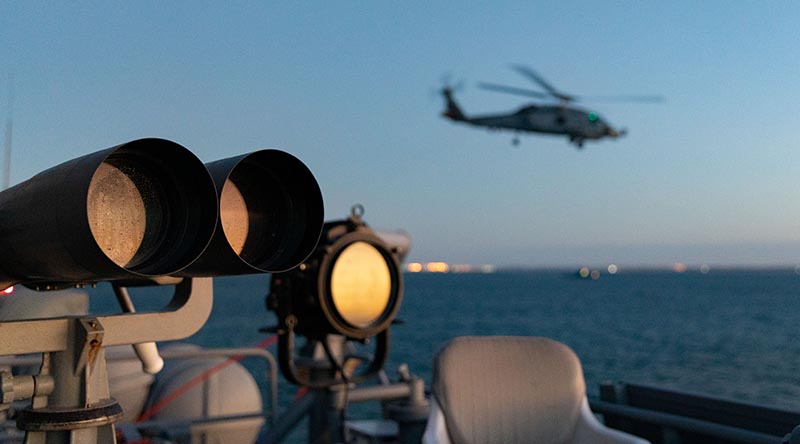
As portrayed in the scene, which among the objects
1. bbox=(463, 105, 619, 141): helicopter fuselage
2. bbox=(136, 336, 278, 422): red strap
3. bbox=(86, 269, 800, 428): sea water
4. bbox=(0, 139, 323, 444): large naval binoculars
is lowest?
bbox=(86, 269, 800, 428): sea water

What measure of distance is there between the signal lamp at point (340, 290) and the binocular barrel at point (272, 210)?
177 centimetres

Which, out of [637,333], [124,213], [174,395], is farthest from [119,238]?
[637,333]

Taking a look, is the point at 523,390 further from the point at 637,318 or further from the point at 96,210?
the point at 637,318

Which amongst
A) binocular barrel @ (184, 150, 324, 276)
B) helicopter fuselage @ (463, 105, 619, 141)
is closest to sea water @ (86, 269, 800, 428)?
helicopter fuselage @ (463, 105, 619, 141)

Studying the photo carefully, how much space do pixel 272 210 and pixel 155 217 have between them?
353 millimetres

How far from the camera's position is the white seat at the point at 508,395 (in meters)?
3.91

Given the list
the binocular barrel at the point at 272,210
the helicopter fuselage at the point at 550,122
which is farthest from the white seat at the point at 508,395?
the helicopter fuselage at the point at 550,122

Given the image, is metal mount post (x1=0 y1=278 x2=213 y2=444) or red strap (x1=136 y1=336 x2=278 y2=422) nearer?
metal mount post (x1=0 y1=278 x2=213 y2=444)

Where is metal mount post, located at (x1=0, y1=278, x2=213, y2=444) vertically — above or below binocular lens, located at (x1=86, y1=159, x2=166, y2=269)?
below

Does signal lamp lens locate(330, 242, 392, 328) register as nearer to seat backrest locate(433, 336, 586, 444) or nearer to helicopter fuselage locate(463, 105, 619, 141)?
seat backrest locate(433, 336, 586, 444)

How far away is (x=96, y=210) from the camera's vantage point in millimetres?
1750

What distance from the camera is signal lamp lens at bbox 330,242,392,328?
158 inches

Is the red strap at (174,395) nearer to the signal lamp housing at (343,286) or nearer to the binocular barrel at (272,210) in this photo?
the signal lamp housing at (343,286)

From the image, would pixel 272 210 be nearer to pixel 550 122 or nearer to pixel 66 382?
pixel 66 382
